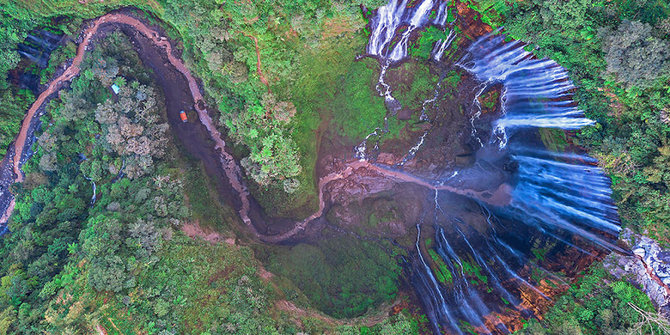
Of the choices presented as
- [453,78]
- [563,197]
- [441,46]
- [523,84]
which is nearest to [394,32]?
[441,46]

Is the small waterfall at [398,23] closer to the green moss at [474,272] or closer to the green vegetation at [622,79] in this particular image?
the green vegetation at [622,79]

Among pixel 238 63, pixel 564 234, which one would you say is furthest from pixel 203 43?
pixel 564 234

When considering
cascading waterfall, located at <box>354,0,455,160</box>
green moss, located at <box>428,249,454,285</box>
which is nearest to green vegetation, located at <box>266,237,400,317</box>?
green moss, located at <box>428,249,454,285</box>

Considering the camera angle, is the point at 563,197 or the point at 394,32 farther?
the point at 394,32

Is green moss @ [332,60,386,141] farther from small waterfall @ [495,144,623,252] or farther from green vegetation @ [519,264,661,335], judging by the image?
green vegetation @ [519,264,661,335]

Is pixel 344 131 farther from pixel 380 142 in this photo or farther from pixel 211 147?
pixel 211 147

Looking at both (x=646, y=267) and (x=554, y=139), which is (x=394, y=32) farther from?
(x=646, y=267)

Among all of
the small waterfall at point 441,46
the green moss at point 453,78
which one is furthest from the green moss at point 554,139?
the small waterfall at point 441,46
